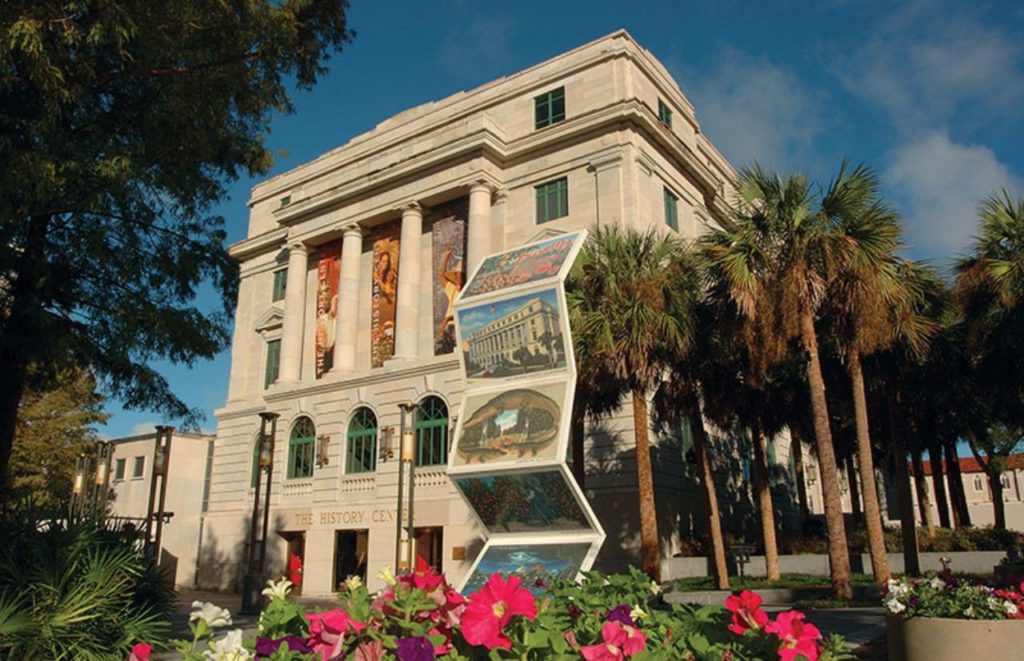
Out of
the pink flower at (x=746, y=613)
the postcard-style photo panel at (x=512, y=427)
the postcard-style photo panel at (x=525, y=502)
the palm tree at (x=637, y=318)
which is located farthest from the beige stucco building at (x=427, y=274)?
the pink flower at (x=746, y=613)

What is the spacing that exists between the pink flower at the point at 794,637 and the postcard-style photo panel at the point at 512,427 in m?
16.6

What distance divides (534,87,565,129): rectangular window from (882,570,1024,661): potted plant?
3000 cm

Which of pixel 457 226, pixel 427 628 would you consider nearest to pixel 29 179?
pixel 427 628

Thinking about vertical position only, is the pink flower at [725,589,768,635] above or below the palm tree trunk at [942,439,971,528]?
below

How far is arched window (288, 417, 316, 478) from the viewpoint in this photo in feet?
125

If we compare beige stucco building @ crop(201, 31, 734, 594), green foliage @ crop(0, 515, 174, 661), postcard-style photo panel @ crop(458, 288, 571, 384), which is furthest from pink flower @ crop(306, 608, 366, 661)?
beige stucco building @ crop(201, 31, 734, 594)

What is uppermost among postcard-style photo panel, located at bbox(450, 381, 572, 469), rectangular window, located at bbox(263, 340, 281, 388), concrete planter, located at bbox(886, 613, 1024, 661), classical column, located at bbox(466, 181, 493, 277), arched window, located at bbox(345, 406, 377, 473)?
classical column, located at bbox(466, 181, 493, 277)

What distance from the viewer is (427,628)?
115 inches

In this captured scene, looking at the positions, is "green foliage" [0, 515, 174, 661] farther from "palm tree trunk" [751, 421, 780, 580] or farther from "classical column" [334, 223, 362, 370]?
"classical column" [334, 223, 362, 370]

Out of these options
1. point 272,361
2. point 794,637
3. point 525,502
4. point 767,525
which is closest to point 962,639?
point 794,637

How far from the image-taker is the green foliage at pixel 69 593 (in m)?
6.70

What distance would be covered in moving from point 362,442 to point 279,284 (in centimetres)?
1336

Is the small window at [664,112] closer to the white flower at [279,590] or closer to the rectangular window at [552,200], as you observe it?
the rectangular window at [552,200]

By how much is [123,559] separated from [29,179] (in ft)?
22.2
